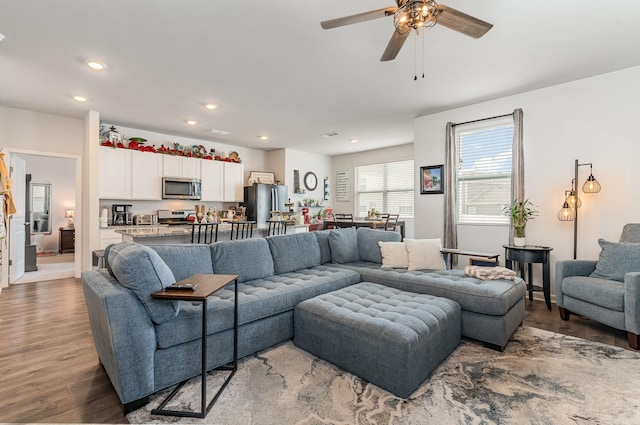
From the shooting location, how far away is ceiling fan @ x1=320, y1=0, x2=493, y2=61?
182cm

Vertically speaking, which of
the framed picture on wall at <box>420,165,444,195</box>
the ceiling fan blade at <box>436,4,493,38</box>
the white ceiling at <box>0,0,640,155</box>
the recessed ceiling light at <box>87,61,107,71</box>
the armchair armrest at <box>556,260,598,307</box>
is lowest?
the armchair armrest at <box>556,260,598,307</box>

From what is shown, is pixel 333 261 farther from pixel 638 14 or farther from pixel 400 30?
pixel 638 14

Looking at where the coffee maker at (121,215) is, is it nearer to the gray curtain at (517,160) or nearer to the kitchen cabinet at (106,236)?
the kitchen cabinet at (106,236)

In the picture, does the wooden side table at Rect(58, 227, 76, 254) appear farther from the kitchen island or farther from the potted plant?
the potted plant

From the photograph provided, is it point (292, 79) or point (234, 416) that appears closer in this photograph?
point (234, 416)

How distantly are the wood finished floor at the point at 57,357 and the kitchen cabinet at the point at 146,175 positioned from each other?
208 centimetres

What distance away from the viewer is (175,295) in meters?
1.63

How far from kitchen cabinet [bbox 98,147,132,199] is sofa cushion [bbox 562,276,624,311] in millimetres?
6380

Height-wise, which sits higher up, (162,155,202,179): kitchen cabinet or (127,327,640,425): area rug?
(162,155,202,179): kitchen cabinet

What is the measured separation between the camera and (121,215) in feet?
17.9

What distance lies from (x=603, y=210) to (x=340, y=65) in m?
3.41

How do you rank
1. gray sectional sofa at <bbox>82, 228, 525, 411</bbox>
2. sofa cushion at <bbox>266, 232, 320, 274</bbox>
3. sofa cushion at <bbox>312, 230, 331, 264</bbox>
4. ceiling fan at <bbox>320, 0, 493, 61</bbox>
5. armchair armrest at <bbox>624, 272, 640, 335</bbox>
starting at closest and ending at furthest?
1. gray sectional sofa at <bbox>82, 228, 525, 411</bbox>
2. ceiling fan at <bbox>320, 0, 493, 61</bbox>
3. armchair armrest at <bbox>624, 272, 640, 335</bbox>
4. sofa cushion at <bbox>266, 232, 320, 274</bbox>
5. sofa cushion at <bbox>312, 230, 331, 264</bbox>

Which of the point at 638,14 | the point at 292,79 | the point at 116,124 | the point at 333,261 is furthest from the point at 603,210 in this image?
the point at 116,124

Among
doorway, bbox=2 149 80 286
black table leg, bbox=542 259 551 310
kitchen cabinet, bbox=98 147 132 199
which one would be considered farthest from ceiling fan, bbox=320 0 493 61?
doorway, bbox=2 149 80 286
